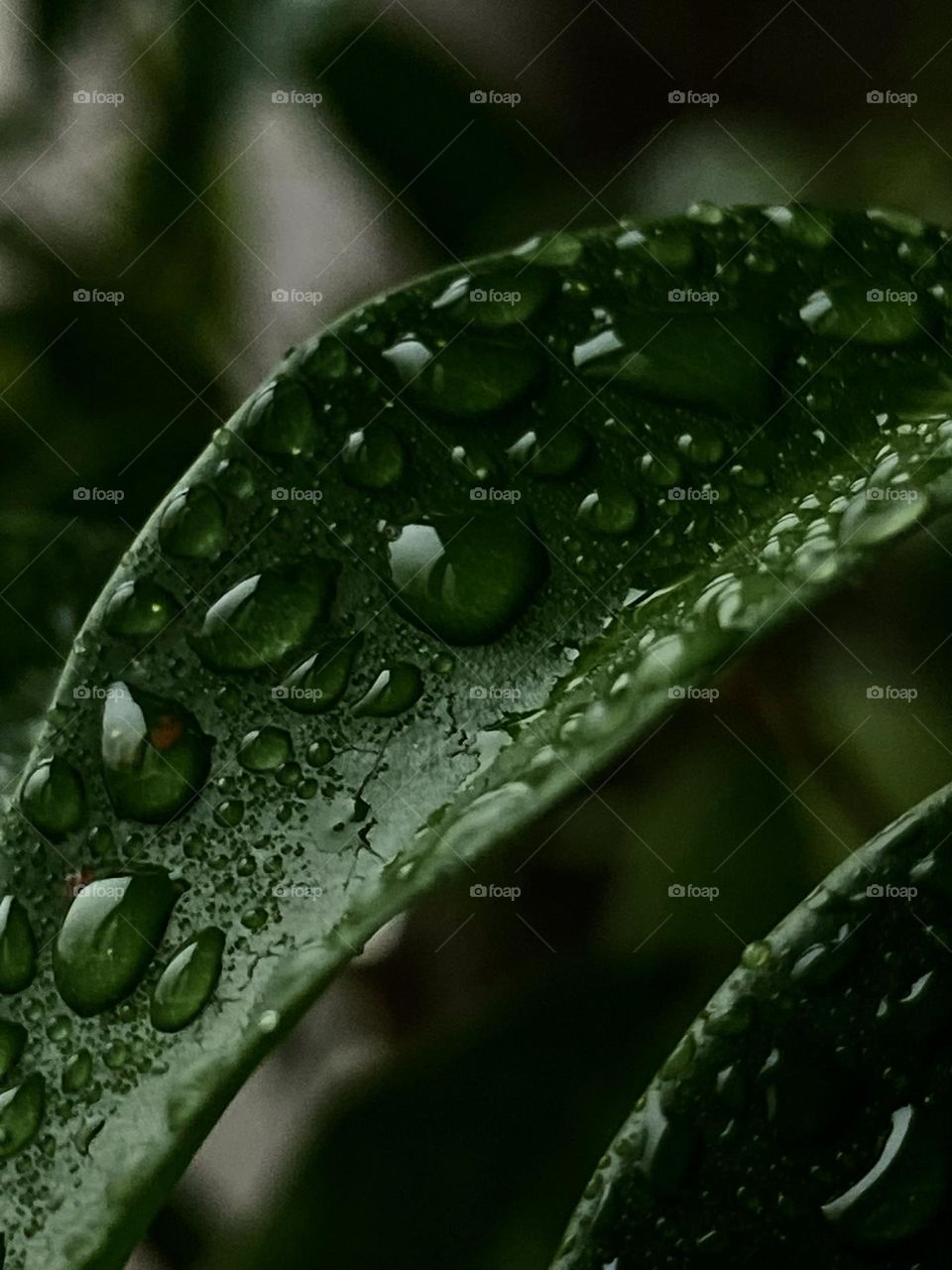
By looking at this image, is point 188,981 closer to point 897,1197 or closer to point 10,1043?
point 10,1043

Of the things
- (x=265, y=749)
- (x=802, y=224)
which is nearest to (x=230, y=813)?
(x=265, y=749)

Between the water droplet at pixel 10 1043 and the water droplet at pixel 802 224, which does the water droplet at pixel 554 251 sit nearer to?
the water droplet at pixel 802 224

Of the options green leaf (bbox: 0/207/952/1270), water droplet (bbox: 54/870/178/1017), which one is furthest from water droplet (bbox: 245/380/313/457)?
water droplet (bbox: 54/870/178/1017)

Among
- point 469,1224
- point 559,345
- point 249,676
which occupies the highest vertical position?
point 559,345

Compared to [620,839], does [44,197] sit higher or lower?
higher

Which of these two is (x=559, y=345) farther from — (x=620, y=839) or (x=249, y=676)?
(x=620, y=839)

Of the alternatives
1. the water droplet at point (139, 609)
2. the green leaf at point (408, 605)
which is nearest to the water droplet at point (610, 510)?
the green leaf at point (408, 605)

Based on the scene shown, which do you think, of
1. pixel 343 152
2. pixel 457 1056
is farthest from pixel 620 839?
pixel 343 152
